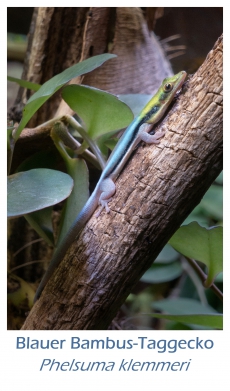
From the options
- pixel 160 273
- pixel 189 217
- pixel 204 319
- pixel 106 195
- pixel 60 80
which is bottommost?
pixel 160 273

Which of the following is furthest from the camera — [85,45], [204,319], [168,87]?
[85,45]

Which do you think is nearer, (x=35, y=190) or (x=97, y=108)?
(x=35, y=190)

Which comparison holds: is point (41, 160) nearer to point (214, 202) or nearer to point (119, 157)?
point (119, 157)

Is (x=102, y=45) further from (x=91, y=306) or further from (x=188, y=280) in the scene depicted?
(x=188, y=280)

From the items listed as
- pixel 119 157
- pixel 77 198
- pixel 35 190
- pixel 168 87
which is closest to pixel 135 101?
pixel 168 87

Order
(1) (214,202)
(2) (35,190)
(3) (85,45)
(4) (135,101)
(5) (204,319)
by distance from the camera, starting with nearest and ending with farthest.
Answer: (2) (35,190) < (5) (204,319) < (4) (135,101) < (3) (85,45) < (1) (214,202)

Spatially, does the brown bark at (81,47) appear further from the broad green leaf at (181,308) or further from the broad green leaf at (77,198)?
the broad green leaf at (181,308)
